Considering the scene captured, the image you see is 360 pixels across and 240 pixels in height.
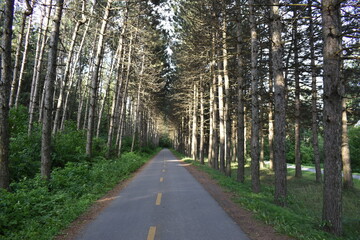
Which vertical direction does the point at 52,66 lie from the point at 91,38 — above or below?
below

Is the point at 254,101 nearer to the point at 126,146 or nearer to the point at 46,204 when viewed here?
the point at 46,204

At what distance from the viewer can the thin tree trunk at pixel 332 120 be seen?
6047 mm

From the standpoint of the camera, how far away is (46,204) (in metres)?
6.86

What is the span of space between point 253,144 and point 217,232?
21.5ft

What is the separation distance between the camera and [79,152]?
14.6 m

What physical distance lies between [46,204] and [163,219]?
3495 millimetres

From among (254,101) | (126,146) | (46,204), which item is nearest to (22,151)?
(46,204)

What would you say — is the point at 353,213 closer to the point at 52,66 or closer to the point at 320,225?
the point at 320,225

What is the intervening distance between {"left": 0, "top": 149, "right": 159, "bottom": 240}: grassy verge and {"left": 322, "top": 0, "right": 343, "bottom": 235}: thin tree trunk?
22.5ft

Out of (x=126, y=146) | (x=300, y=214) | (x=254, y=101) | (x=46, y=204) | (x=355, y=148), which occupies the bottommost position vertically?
(x=300, y=214)

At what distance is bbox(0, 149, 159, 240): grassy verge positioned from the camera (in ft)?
17.7

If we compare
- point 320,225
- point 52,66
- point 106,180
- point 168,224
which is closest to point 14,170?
point 106,180

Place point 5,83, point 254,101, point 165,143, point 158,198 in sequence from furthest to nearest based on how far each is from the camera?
point 165,143 < point 254,101 < point 158,198 < point 5,83

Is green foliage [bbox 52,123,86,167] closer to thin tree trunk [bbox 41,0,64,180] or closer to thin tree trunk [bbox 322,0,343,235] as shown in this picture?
thin tree trunk [bbox 41,0,64,180]
